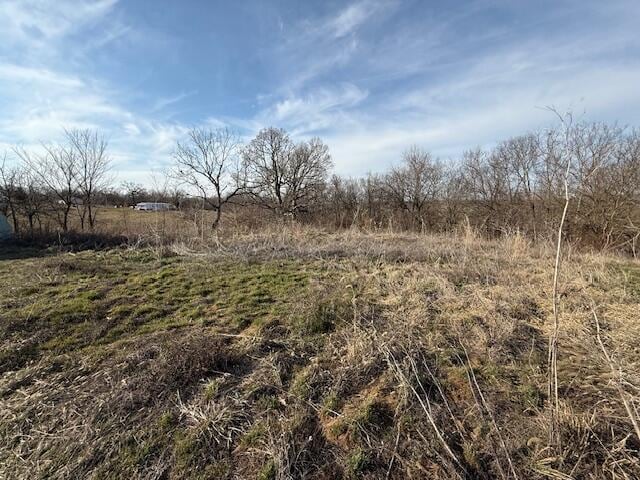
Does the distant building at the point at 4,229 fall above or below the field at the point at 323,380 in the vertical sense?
above

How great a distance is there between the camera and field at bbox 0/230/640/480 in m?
1.78

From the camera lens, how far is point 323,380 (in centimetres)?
249

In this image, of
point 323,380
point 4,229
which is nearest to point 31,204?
point 4,229

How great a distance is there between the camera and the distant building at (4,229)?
36.9ft

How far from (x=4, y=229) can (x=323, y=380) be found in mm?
15087

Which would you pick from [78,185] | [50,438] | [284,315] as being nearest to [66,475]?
[50,438]

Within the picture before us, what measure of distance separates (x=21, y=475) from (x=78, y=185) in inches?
623

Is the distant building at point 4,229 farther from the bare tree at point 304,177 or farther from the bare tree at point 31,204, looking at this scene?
the bare tree at point 304,177

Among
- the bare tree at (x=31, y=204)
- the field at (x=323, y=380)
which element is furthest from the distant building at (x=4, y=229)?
the field at (x=323, y=380)

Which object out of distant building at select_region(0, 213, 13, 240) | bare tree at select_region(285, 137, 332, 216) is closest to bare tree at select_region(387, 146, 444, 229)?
bare tree at select_region(285, 137, 332, 216)

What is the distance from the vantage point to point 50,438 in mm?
2045

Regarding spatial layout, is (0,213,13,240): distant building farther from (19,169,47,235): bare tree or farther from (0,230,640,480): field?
(0,230,640,480): field

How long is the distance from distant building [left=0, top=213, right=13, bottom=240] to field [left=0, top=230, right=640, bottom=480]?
9.51 m

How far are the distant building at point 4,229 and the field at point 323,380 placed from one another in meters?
9.51
